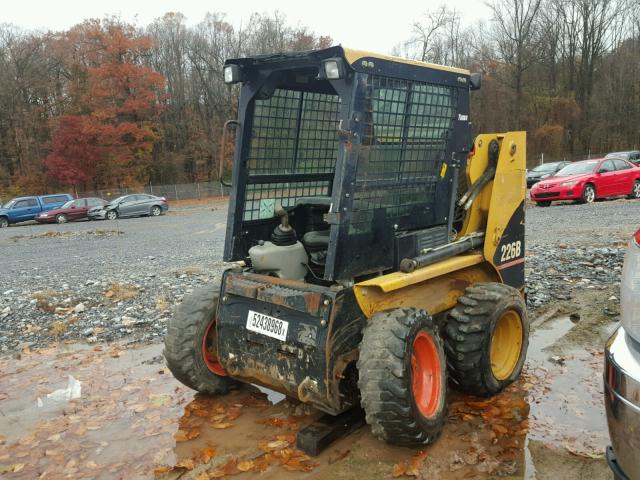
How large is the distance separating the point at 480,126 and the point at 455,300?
144 feet

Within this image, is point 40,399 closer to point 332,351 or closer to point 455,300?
point 332,351

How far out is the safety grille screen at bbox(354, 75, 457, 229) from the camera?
374 cm

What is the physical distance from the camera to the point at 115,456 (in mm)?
3822

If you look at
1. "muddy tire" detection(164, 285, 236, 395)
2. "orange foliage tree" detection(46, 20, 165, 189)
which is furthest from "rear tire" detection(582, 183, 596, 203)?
"orange foliage tree" detection(46, 20, 165, 189)

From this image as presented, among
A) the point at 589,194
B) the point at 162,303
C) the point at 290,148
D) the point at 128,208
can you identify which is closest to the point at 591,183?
the point at 589,194

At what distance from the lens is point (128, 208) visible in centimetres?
2836

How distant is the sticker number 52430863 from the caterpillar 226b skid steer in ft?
0.07

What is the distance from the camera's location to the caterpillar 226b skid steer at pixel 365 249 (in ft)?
11.8

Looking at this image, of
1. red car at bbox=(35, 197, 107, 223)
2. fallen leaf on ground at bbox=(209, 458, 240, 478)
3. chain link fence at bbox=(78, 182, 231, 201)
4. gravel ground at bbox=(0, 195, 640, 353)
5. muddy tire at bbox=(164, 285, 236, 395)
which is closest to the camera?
fallen leaf on ground at bbox=(209, 458, 240, 478)

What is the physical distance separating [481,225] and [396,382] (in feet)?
6.47

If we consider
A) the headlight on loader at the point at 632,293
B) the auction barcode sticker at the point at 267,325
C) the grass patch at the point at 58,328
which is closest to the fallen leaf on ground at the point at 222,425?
the auction barcode sticker at the point at 267,325

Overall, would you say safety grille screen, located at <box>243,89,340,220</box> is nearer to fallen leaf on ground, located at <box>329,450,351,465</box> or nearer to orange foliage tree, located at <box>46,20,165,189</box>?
fallen leaf on ground, located at <box>329,450,351,465</box>

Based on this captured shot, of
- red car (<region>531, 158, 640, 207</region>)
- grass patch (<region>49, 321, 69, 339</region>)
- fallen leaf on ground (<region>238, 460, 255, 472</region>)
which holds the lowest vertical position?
grass patch (<region>49, 321, 69, 339</region>)

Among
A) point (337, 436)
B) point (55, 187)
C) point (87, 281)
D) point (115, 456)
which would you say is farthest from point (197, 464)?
point (55, 187)
